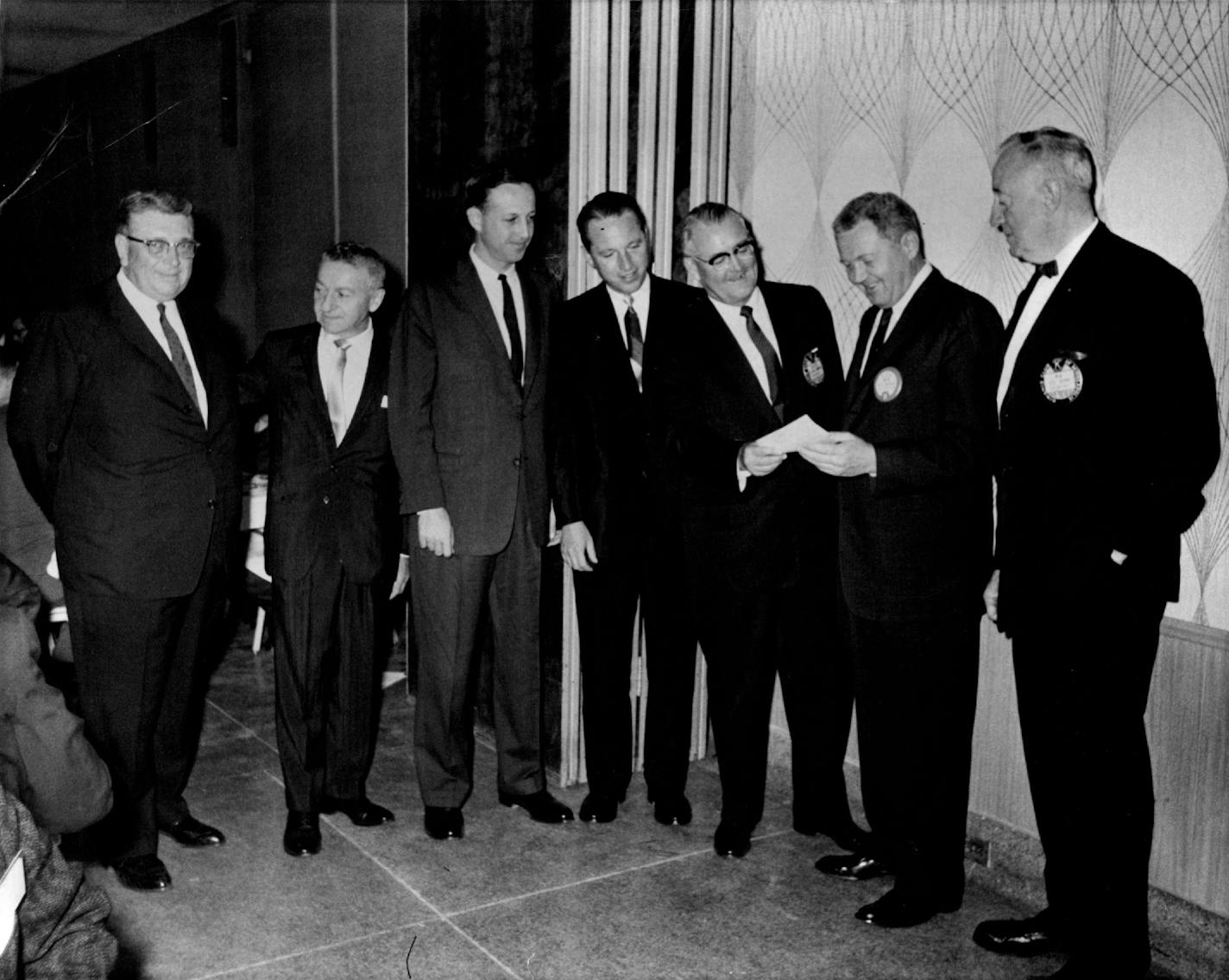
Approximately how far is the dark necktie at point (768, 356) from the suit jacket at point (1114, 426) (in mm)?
738

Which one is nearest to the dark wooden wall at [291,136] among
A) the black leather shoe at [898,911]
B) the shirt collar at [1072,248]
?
the shirt collar at [1072,248]

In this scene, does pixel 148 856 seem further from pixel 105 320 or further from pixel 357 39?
pixel 357 39

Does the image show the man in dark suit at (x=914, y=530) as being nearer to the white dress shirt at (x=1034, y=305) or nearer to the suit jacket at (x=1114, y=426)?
the white dress shirt at (x=1034, y=305)

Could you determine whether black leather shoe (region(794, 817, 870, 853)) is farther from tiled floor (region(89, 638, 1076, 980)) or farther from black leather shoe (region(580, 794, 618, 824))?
black leather shoe (region(580, 794, 618, 824))

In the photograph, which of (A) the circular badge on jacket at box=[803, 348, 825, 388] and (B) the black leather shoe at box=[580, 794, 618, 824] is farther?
(B) the black leather shoe at box=[580, 794, 618, 824]

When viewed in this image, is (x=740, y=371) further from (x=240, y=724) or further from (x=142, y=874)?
(x=240, y=724)

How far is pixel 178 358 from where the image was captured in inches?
129

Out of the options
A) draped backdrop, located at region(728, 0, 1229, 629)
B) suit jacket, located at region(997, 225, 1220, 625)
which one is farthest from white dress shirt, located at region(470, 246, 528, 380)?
suit jacket, located at region(997, 225, 1220, 625)

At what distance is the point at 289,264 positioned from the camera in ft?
20.8

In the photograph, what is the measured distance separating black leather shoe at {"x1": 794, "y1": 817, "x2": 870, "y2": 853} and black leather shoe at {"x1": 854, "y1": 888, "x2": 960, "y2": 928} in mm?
318

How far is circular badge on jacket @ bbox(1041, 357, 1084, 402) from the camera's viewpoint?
2.59 metres

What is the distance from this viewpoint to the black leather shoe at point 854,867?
10.8ft

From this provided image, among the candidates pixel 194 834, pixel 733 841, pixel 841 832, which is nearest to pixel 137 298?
pixel 194 834

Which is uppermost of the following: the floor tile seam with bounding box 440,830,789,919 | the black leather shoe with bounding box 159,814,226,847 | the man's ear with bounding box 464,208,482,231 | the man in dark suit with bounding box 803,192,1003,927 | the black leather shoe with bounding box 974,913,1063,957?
the man's ear with bounding box 464,208,482,231
